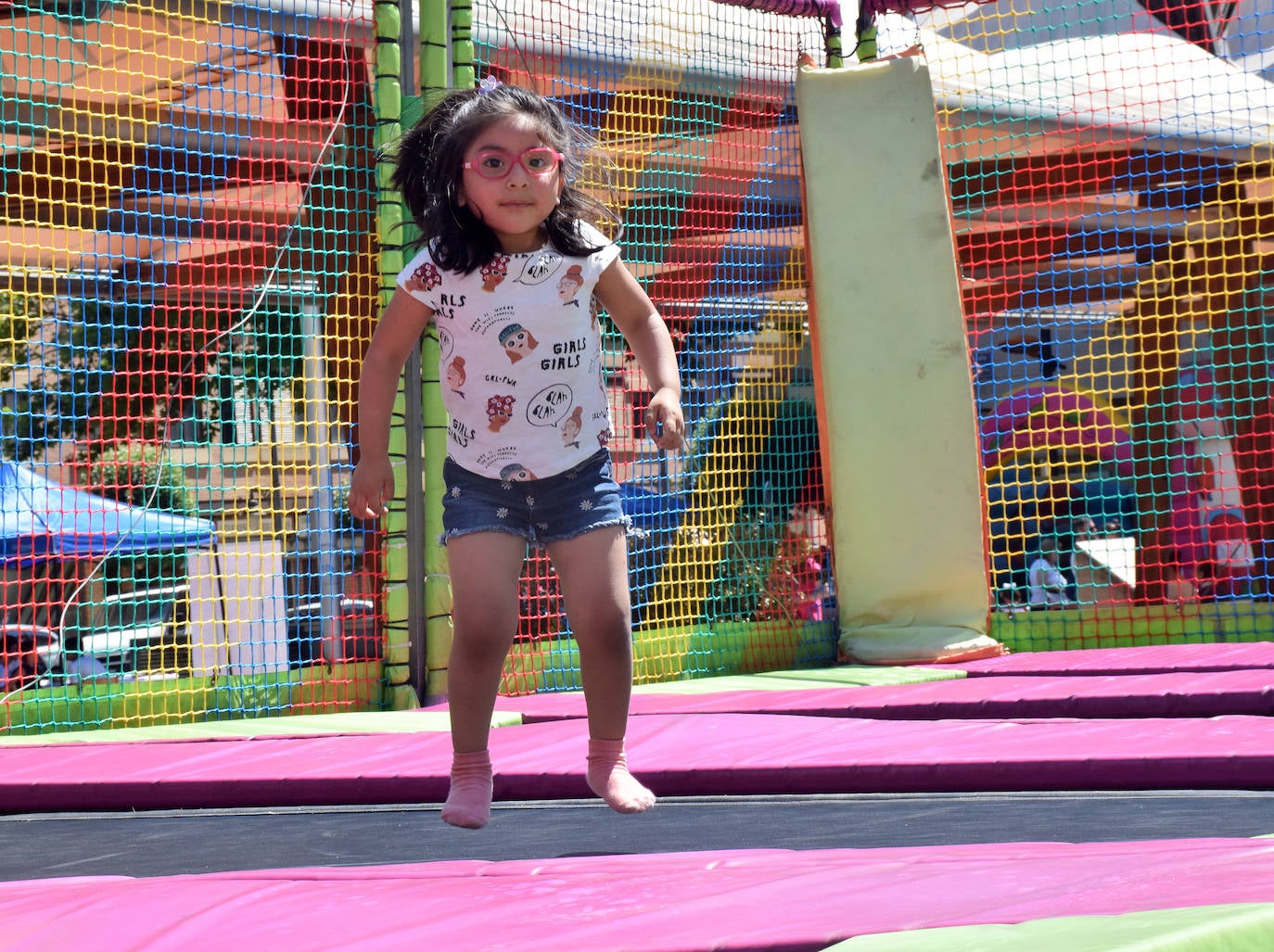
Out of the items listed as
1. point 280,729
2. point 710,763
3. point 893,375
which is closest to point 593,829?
point 710,763

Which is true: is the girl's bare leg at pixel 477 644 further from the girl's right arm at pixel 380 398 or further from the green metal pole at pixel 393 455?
the green metal pole at pixel 393 455

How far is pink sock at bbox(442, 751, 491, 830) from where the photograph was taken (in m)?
2.46

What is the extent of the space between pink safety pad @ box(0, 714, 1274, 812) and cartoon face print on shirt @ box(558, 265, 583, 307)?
101 centimetres

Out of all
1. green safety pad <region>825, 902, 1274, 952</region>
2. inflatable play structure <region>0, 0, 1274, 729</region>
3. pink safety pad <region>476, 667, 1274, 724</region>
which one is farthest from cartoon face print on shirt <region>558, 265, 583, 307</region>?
inflatable play structure <region>0, 0, 1274, 729</region>

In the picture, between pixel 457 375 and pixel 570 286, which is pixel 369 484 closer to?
pixel 457 375

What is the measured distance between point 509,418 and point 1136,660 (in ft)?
9.73

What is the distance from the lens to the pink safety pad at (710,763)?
115 inches

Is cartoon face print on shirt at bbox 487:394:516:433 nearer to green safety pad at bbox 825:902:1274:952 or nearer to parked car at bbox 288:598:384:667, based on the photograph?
green safety pad at bbox 825:902:1274:952

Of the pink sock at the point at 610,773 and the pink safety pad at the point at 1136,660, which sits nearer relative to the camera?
the pink sock at the point at 610,773

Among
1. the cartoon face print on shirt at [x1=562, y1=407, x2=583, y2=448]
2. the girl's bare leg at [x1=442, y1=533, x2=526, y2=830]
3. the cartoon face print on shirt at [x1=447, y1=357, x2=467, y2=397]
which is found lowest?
the girl's bare leg at [x1=442, y1=533, x2=526, y2=830]

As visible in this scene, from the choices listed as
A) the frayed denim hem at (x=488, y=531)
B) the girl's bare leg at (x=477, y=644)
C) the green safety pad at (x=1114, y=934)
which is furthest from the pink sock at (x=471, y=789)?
the green safety pad at (x=1114, y=934)

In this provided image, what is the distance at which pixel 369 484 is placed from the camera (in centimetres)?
254

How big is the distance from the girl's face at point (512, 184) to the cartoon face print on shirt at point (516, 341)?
0.58 ft

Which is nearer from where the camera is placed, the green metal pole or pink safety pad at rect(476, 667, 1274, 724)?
pink safety pad at rect(476, 667, 1274, 724)
